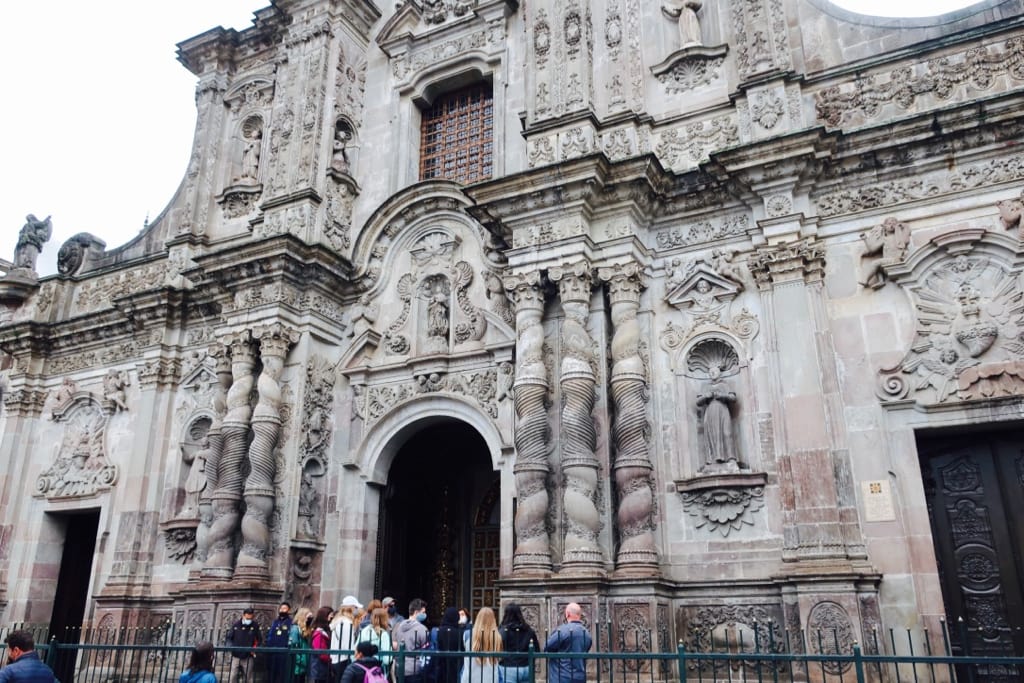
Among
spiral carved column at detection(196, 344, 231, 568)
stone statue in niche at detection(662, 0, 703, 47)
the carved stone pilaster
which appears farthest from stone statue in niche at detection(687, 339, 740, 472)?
spiral carved column at detection(196, 344, 231, 568)

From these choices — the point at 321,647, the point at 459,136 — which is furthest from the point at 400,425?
the point at 459,136

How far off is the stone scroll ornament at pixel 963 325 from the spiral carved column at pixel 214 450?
32.4 ft

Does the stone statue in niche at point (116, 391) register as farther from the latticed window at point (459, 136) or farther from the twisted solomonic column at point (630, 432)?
the twisted solomonic column at point (630, 432)

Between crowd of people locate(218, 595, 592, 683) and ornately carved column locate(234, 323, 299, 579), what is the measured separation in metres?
1.48

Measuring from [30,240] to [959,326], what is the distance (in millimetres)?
18841

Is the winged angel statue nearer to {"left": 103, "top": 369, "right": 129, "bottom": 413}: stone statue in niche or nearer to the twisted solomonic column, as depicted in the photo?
the twisted solomonic column

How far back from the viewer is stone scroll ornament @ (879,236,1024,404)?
9.26 m

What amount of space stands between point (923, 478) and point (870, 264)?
105 inches

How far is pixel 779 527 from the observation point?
9.62 m

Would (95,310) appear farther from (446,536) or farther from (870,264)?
(870,264)

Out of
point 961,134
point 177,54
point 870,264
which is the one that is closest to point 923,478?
point 870,264

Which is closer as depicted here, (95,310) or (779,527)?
(779,527)

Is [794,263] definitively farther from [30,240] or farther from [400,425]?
[30,240]

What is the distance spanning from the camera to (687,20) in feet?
Answer: 40.7
